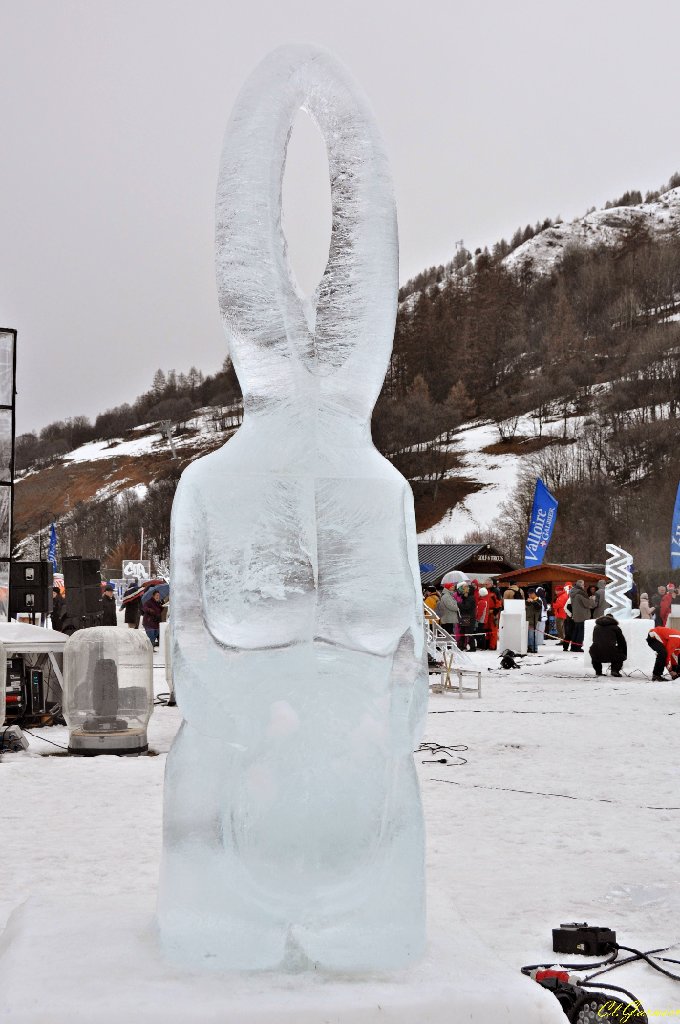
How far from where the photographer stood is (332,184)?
138 inches

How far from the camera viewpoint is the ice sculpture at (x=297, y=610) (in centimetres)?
310

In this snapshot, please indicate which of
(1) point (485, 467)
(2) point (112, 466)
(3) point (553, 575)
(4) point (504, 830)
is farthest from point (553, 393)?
(4) point (504, 830)

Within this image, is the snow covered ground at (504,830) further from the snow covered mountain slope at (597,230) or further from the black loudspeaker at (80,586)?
the snow covered mountain slope at (597,230)

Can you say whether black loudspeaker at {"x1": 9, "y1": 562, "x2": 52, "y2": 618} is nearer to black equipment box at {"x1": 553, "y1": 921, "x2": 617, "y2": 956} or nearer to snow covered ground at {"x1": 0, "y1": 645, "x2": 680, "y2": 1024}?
snow covered ground at {"x1": 0, "y1": 645, "x2": 680, "y2": 1024}

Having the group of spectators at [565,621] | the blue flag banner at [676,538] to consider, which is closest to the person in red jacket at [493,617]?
the group of spectators at [565,621]

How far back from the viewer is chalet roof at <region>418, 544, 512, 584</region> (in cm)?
3409

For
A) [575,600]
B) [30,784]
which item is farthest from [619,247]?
[30,784]

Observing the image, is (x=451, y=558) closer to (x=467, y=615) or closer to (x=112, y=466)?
(x=467, y=615)

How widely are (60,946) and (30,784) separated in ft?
19.0

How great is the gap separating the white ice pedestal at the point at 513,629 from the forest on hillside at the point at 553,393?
33.3m

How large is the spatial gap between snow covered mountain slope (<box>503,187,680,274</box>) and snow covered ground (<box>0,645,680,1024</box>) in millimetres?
123813

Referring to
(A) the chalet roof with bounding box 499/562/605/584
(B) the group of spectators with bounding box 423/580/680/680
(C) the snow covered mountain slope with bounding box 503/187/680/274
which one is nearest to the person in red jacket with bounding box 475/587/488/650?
(B) the group of spectators with bounding box 423/580/680/680

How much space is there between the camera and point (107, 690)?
10391 mm

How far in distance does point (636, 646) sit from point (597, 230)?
132498 mm
